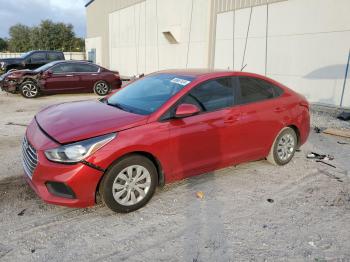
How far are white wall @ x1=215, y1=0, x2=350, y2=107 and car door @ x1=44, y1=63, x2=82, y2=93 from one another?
271 inches

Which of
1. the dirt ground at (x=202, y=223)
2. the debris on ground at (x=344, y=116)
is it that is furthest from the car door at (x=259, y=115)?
the debris on ground at (x=344, y=116)

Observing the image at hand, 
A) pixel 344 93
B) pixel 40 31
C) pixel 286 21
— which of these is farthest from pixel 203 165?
pixel 40 31

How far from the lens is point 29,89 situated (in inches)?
494

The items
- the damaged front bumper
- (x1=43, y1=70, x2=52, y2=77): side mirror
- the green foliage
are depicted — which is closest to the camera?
the damaged front bumper

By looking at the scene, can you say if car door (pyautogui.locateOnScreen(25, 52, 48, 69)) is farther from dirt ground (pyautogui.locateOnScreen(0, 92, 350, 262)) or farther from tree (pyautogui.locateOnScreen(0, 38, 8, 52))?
tree (pyautogui.locateOnScreen(0, 38, 8, 52))

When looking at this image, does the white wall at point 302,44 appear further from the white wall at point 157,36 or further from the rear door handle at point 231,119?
the rear door handle at point 231,119

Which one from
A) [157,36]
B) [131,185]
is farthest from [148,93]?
[157,36]

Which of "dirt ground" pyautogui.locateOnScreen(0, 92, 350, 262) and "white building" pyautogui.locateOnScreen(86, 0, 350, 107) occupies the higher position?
"white building" pyautogui.locateOnScreen(86, 0, 350, 107)

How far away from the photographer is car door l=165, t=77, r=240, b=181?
157 inches

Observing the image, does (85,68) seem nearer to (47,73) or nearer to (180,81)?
(47,73)

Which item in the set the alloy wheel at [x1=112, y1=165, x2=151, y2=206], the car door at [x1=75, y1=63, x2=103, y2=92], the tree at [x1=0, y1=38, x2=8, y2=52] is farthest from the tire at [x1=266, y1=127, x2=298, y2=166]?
the tree at [x1=0, y1=38, x2=8, y2=52]

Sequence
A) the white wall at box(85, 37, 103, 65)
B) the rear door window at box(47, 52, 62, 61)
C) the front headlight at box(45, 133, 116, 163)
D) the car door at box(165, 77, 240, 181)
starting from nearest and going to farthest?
1. the front headlight at box(45, 133, 116, 163)
2. the car door at box(165, 77, 240, 181)
3. the rear door window at box(47, 52, 62, 61)
4. the white wall at box(85, 37, 103, 65)

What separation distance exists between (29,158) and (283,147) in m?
3.83

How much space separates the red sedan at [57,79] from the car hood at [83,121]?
8948mm
